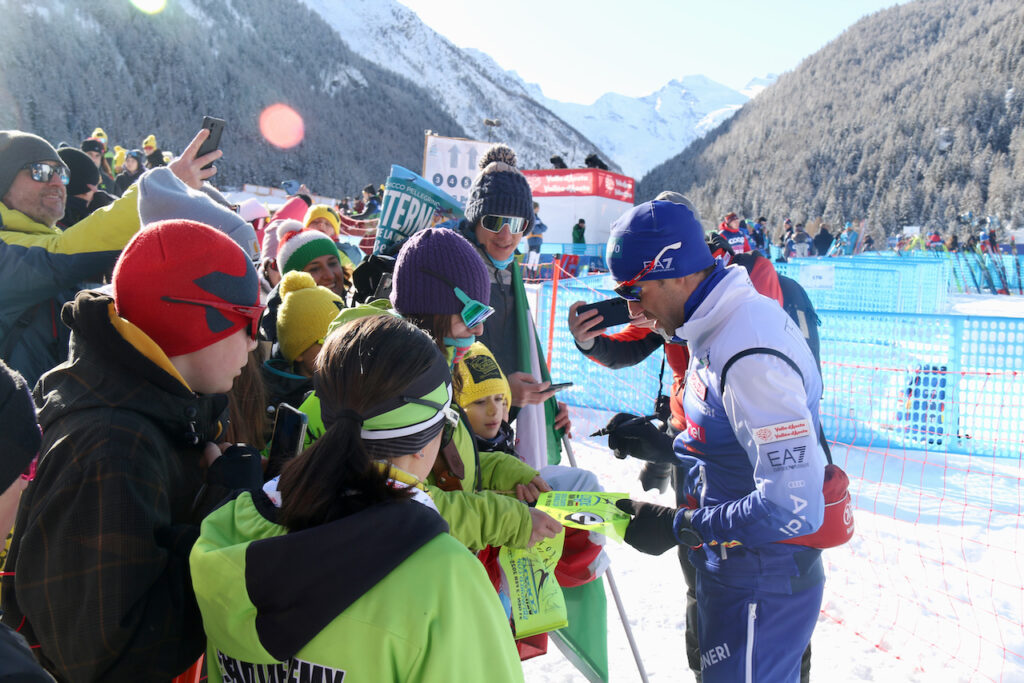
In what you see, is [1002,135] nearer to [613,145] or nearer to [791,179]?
[791,179]

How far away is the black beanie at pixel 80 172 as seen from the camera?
402 centimetres

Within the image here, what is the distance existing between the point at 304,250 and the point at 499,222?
1.46m

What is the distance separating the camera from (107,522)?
1.22 meters

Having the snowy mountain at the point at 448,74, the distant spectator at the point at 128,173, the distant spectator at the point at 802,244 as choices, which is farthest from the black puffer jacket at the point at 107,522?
the snowy mountain at the point at 448,74

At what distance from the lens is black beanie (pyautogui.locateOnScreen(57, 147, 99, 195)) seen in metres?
4.02

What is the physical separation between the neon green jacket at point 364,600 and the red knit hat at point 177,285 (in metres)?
0.57

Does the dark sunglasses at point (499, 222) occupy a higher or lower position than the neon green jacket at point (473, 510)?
higher

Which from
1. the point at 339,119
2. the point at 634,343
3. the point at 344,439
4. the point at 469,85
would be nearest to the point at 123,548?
the point at 344,439

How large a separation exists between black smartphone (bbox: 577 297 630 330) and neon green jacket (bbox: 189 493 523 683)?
81.7 inches

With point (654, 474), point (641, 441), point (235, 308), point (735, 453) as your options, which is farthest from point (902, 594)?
point (235, 308)

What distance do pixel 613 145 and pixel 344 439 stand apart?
189 m

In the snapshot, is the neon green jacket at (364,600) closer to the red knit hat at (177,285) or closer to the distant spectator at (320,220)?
the red knit hat at (177,285)

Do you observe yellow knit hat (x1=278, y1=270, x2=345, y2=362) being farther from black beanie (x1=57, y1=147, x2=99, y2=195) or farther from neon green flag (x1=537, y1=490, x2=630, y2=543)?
black beanie (x1=57, y1=147, x2=99, y2=195)

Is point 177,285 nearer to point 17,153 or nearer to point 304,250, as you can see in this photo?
point 17,153
